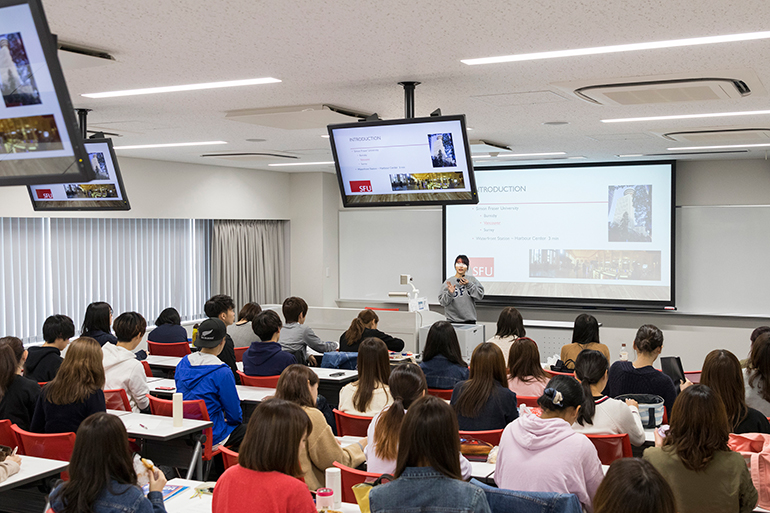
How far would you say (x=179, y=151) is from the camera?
7582 mm

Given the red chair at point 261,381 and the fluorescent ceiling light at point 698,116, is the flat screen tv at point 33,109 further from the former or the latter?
the fluorescent ceiling light at point 698,116

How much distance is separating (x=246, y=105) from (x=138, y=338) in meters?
1.94

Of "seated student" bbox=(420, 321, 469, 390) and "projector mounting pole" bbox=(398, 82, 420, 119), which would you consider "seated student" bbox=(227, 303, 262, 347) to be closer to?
"seated student" bbox=(420, 321, 469, 390)

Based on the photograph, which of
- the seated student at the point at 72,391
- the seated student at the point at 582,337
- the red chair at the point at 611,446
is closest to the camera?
the red chair at the point at 611,446

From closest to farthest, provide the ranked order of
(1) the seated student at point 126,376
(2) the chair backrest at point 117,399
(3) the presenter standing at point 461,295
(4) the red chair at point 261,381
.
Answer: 1. (2) the chair backrest at point 117,399
2. (1) the seated student at point 126,376
3. (4) the red chair at point 261,381
4. (3) the presenter standing at point 461,295

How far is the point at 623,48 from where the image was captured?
321cm

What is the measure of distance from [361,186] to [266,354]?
5.59 ft

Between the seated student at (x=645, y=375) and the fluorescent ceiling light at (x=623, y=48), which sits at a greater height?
the fluorescent ceiling light at (x=623, y=48)

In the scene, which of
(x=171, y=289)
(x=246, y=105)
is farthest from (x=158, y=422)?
(x=171, y=289)

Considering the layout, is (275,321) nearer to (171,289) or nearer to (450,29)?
(450,29)

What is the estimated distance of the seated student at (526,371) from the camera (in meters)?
4.59

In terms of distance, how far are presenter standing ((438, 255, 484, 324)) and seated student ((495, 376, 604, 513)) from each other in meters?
5.98

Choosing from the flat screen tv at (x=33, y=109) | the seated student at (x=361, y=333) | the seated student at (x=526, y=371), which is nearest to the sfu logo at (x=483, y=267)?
the seated student at (x=361, y=333)

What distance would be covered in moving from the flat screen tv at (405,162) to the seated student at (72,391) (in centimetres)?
179
